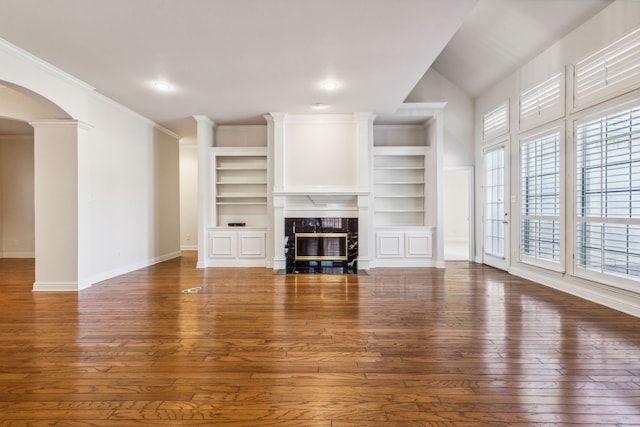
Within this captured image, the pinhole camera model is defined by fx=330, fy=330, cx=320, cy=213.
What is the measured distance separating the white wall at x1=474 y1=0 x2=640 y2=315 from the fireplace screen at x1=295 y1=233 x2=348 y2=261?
9.34 ft

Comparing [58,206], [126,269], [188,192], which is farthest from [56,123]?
[188,192]

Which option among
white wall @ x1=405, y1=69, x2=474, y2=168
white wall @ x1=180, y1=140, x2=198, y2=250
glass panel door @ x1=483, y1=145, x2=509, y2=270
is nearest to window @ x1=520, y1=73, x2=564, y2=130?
glass panel door @ x1=483, y1=145, x2=509, y2=270

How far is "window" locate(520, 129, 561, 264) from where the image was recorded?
14.6ft

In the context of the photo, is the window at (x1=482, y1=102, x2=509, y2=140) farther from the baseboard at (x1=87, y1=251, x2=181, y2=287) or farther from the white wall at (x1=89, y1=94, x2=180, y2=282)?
the baseboard at (x1=87, y1=251, x2=181, y2=287)

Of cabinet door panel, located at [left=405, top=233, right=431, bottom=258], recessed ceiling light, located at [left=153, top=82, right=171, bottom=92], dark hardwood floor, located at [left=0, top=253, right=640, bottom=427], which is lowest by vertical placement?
dark hardwood floor, located at [left=0, top=253, right=640, bottom=427]

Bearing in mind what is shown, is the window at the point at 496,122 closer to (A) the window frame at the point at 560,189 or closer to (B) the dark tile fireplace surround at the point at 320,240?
(A) the window frame at the point at 560,189

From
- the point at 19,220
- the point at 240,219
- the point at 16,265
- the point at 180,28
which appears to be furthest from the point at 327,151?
the point at 19,220

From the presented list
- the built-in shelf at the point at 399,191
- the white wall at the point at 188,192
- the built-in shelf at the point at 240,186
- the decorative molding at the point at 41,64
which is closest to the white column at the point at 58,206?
the decorative molding at the point at 41,64

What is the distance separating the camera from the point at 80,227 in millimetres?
4445

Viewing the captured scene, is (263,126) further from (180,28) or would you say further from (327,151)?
(180,28)

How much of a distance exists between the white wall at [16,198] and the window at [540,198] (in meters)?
10.0

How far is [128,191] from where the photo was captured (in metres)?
5.75

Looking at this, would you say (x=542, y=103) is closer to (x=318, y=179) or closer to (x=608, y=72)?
(x=608, y=72)

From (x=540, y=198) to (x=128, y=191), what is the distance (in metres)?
6.60
